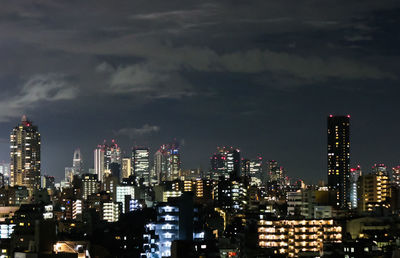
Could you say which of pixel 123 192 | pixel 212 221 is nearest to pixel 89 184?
pixel 123 192

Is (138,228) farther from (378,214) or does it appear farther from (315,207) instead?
(378,214)

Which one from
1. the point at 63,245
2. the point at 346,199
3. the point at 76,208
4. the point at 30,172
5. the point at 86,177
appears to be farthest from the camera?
the point at 30,172

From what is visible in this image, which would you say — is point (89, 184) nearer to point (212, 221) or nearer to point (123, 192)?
point (123, 192)

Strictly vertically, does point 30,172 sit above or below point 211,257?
above

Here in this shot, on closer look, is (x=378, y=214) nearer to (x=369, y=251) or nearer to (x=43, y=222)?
(x=369, y=251)

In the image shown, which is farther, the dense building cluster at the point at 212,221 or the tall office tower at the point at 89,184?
the tall office tower at the point at 89,184

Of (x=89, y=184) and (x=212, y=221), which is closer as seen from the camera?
(x=212, y=221)

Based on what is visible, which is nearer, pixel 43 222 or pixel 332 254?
pixel 43 222

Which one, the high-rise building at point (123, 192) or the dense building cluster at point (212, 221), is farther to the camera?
the high-rise building at point (123, 192)

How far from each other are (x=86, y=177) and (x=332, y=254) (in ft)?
224

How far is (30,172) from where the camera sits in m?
113

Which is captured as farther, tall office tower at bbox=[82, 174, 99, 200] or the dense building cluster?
tall office tower at bbox=[82, 174, 99, 200]

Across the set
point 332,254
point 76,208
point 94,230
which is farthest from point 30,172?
point 332,254

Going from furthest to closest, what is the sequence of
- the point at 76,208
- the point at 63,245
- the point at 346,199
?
the point at 346,199
the point at 76,208
the point at 63,245
